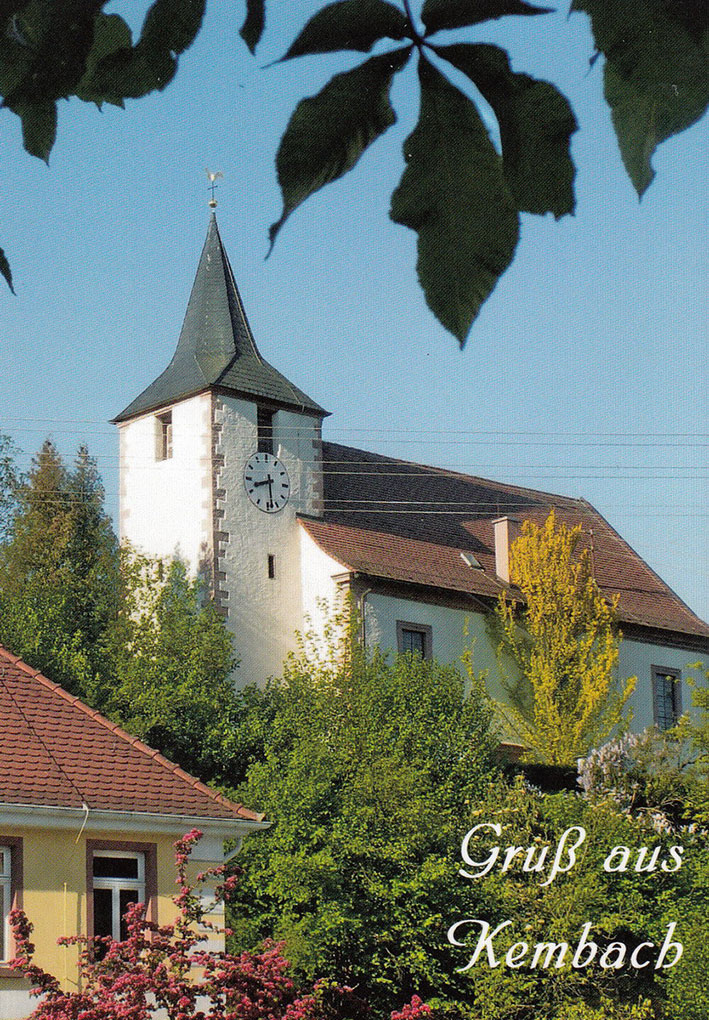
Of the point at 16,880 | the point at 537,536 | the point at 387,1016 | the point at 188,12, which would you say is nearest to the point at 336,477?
the point at 537,536

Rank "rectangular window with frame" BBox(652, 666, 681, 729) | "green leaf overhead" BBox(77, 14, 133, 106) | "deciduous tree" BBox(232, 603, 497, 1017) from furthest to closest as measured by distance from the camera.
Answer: "rectangular window with frame" BBox(652, 666, 681, 729) < "deciduous tree" BBox(232, 603, 497, 1017) < "green leaf overhead" BBox(77, 14, 133, 106)

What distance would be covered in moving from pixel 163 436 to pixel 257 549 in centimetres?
431

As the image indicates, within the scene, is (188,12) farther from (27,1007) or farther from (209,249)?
(209,249)

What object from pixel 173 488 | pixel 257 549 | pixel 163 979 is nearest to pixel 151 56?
pixel 163 979

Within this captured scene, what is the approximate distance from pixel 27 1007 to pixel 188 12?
16.7m

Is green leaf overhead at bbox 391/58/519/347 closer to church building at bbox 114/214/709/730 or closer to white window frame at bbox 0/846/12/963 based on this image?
white window frame at bbox 0/846/12/963

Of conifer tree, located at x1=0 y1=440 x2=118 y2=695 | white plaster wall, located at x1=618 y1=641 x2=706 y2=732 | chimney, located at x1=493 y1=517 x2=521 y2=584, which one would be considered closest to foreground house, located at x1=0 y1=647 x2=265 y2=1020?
conifer tree, located at x1=0 y1=440 x2=118 y2=695

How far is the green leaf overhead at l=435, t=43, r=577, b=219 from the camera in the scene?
1295 millimetres

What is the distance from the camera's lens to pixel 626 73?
1.21m

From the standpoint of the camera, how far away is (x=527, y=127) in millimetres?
1318

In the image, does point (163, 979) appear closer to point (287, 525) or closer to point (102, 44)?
point (102, 44)

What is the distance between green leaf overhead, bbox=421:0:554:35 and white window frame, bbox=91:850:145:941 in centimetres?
1780

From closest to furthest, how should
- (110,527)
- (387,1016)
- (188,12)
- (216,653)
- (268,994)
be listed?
(188,12) < (268,994) < (387,1016) < (216,653) < (110,527)

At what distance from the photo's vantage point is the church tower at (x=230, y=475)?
3619 centimetres
